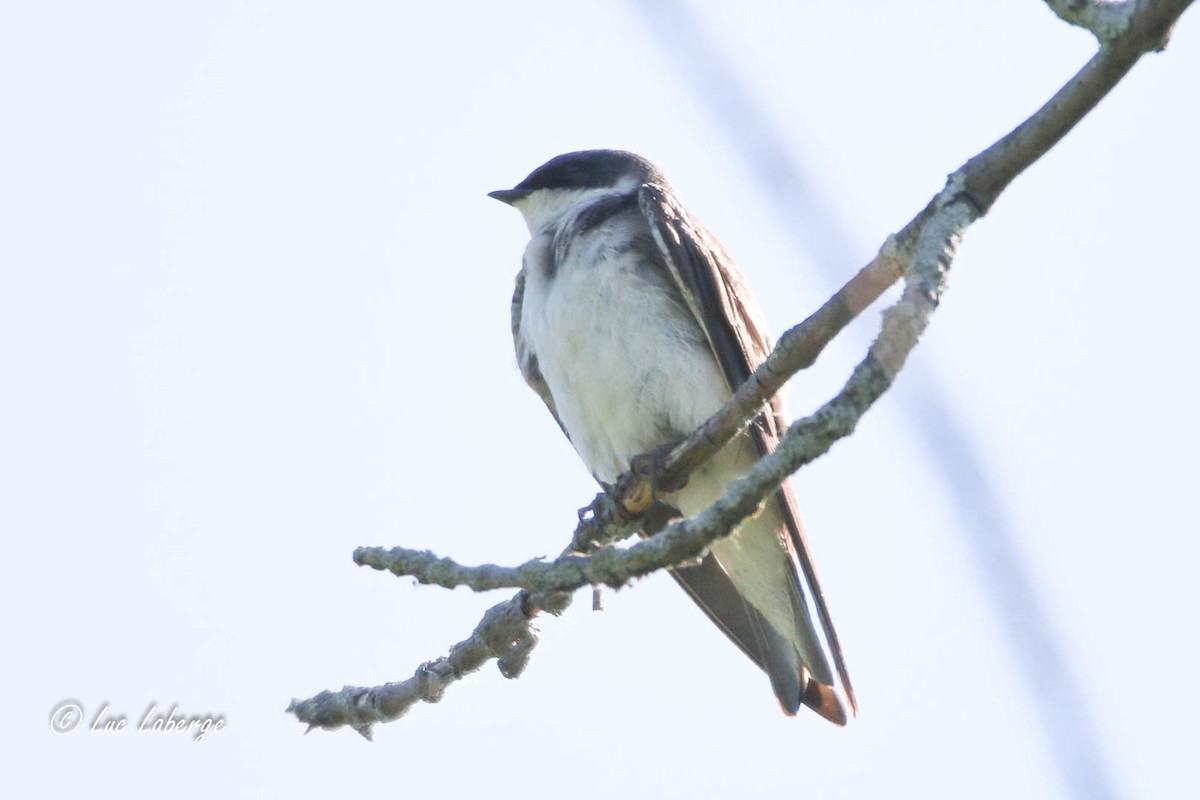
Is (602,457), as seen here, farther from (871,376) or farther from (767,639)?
(871,376)

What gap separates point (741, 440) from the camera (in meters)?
6.86

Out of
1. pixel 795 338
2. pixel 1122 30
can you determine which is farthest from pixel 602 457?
pixel 1122 30

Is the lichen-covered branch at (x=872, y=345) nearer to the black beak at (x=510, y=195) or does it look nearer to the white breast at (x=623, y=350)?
the white breast at (x=623, y=350)

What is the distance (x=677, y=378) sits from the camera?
22.5 ft

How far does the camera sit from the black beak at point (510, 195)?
8647 mm

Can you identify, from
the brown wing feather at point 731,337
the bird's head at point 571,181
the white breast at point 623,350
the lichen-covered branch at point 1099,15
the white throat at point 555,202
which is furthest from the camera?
the bird's head at point 571,181

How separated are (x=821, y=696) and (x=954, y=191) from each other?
3.76 metres

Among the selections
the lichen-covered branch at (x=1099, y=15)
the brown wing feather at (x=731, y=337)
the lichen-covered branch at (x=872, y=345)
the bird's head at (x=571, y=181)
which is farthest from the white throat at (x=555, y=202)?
the lichen-covered branch at (x=1099, y=15)

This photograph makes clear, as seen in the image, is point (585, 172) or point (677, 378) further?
point (585, 172)

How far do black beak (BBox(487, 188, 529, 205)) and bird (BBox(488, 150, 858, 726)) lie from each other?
3.68ft

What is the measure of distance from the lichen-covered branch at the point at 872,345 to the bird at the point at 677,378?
5.14 ft

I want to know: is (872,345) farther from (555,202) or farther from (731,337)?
(555,202)

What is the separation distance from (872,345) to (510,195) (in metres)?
5.42

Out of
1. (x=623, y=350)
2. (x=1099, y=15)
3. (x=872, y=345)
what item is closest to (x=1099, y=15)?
(x=1099, y=15)
